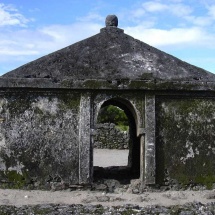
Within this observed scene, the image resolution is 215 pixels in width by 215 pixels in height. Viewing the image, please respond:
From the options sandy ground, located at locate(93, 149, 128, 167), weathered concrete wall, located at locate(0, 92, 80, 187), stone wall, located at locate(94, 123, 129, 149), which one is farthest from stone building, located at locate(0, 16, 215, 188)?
stone wall, located at locate(94, 123, 129, 149)

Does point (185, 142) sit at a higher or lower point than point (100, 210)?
higher

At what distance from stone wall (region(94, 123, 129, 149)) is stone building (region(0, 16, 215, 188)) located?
10.4 m

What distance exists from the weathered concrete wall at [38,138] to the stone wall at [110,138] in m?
10.6

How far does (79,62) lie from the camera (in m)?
9.18

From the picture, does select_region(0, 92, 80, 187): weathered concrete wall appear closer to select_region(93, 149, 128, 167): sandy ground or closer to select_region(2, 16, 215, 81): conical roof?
select_region(2, 16, 215, 81): conical roof

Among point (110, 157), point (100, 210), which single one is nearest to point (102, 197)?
point (100, 210)

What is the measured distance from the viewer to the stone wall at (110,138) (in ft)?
64.0

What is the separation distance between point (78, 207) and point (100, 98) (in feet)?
8.77

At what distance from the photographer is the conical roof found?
8914mm

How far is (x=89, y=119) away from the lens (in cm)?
878

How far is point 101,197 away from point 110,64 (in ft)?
9.43

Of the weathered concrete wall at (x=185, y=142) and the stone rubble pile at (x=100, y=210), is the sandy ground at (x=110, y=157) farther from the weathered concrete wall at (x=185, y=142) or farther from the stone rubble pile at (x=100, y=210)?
the stone rubble pile at (x=100, y=210)

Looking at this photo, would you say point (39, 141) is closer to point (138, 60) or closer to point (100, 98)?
point (100, 98)

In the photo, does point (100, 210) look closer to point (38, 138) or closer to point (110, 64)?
point (38, 138)
